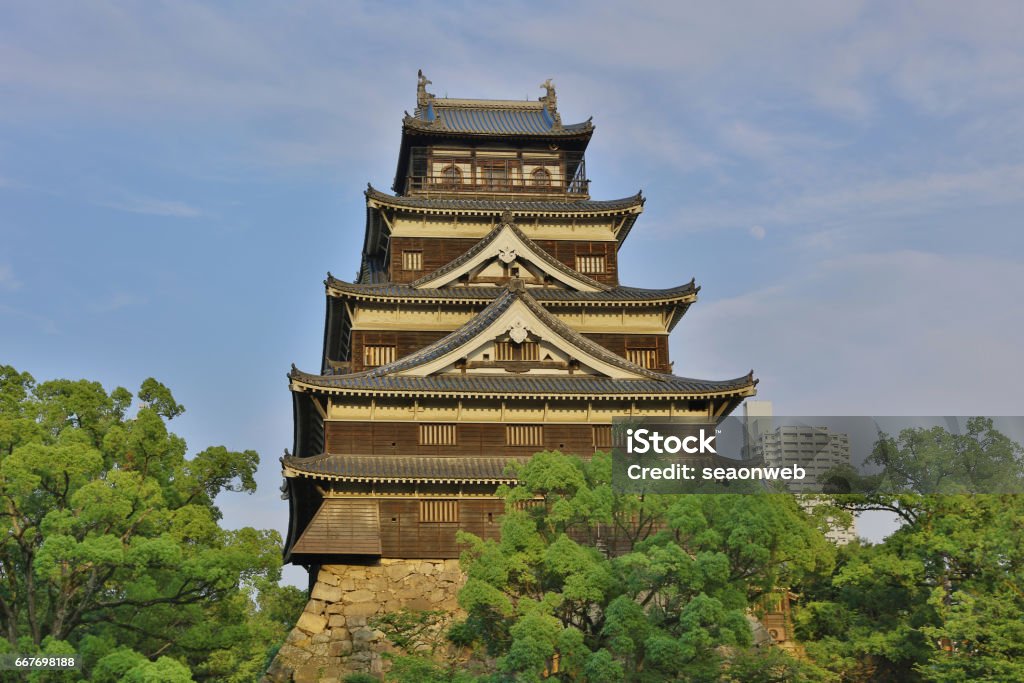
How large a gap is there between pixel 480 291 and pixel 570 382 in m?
5.56

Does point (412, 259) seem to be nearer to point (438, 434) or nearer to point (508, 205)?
point (508, 205)

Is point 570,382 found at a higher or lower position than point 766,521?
higher

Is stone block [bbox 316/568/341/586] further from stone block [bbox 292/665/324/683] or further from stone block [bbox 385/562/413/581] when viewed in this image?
stone block [bbox 292/665/324/683]

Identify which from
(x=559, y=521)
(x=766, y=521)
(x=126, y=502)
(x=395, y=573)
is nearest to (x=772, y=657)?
(x=766, y=521)

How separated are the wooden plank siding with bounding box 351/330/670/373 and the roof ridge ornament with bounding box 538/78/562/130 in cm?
1021

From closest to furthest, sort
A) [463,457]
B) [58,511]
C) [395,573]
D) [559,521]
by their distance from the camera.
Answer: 1. [559,521]
2. [58,511]
3. [395,573]
4. [463,457]

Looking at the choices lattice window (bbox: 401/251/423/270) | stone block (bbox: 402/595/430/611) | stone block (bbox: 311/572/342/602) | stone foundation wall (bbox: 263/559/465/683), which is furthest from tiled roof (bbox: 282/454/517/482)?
lattice window (bbox: 401/251/423/270)

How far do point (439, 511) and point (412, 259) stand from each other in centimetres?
1183

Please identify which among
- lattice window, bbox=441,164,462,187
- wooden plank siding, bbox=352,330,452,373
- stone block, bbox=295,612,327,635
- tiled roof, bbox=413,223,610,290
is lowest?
stone block, bbox=295,612,327,635

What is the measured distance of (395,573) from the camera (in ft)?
102

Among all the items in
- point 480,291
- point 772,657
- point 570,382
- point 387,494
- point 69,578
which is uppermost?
point 480,291

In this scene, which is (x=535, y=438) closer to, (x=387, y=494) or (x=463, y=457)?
(x=463, y=457)

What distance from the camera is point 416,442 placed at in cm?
3331

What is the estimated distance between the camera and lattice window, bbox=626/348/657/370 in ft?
127
